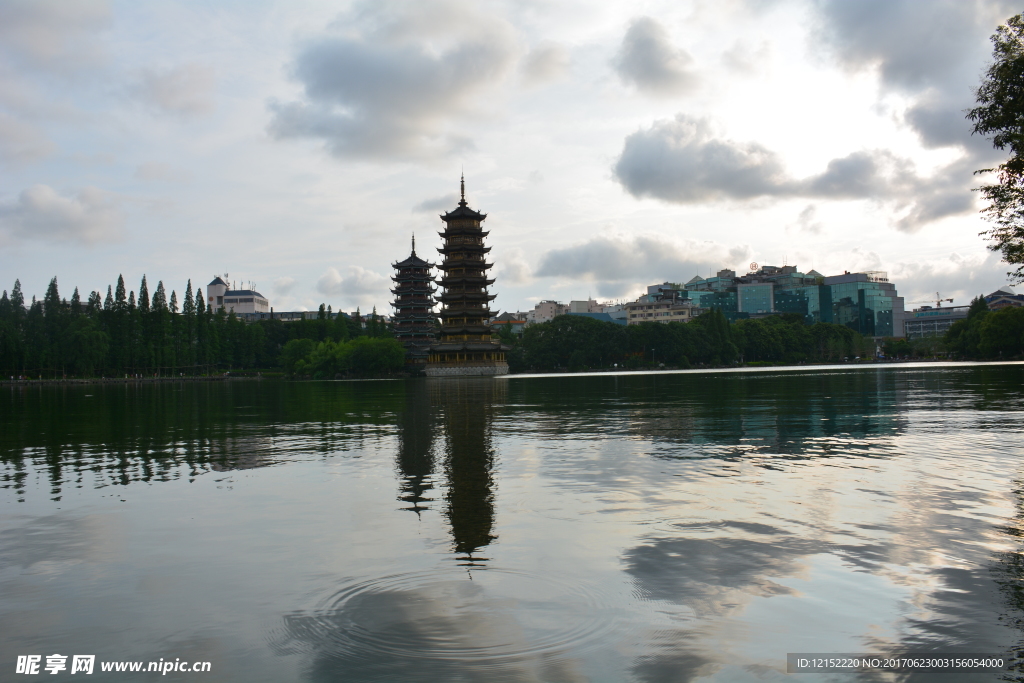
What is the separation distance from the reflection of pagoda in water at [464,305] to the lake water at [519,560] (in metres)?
85.1

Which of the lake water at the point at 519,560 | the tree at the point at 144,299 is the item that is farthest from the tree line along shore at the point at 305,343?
the lake water at the point at 519,560

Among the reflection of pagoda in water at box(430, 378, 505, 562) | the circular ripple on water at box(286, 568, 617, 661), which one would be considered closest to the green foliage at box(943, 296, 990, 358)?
the reflection of pagoda in water at box(430, 378, 505, 562)

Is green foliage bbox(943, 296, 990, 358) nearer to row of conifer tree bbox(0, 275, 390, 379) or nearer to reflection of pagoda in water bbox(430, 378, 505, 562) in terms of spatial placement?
row of conifer tree bbox(0, 275, 390, 379)

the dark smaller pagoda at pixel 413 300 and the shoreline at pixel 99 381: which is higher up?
the dark smaller pagoda at pixel 413 300

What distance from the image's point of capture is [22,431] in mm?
23438

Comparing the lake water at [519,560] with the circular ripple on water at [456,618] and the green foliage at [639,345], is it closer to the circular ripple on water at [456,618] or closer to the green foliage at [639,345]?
the circular ripple on water at [456,618]

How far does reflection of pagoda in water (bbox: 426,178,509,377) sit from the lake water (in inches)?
3349

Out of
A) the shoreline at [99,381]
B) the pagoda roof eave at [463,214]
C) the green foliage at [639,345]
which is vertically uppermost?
the pagoda roof eave at [463,214]

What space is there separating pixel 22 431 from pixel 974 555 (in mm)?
26642

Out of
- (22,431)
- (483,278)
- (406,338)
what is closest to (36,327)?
(406,338)

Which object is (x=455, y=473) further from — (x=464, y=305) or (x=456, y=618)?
(x=464, y=305)

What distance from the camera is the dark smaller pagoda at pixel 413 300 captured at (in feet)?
398

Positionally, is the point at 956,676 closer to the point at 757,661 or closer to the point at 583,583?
the point at 757,661

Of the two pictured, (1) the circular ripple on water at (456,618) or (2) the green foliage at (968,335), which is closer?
(1) the circular ripple on water at (456,618)
